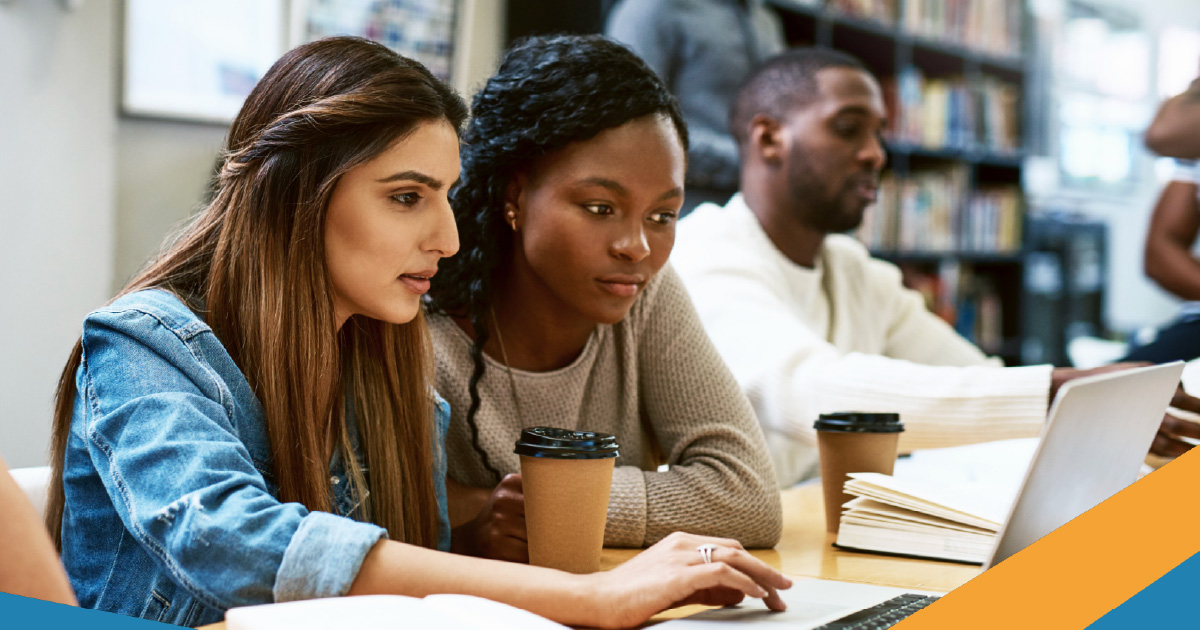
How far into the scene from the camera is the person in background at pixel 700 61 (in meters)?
2.91

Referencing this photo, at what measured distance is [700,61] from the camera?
3.04 meters

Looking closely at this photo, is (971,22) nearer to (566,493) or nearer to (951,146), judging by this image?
(951,146)

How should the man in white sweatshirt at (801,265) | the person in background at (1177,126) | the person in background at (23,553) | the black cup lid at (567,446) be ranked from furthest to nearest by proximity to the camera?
1. the person in background at (1177,126)
2. the man in white sweatshirt at (801,265)
3. the black cup lid at (567,446)
4. the person in background at (23,553)

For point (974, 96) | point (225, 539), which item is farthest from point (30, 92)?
point (974, 96)

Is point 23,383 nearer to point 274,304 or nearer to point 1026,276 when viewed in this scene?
point 274,304

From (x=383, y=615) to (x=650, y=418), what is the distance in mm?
787

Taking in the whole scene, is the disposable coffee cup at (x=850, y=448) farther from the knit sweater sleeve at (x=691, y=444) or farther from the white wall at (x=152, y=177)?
the white wall at (x=152, y=177)

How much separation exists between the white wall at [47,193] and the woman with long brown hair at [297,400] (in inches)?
57.4

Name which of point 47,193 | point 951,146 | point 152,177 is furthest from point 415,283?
point 951,146

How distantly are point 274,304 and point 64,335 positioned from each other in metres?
1.68

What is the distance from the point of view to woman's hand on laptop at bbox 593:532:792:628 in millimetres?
764

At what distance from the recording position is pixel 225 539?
73cm

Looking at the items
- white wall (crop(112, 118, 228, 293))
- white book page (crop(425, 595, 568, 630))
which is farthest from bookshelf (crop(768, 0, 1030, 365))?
white book page (crop(425, 595, 568, 630))

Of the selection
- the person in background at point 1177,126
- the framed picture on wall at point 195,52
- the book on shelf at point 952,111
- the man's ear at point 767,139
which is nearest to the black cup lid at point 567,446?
the man's ear at point 767,139
